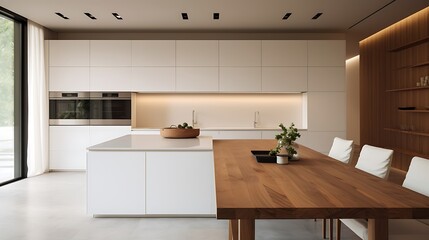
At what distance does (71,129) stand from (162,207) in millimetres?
3542

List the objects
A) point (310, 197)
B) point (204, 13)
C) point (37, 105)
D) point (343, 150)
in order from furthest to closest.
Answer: point (37, 105), point (204, 13), point (343, 150), point (310, 197)

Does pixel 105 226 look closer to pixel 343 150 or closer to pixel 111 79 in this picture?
pixel 343 150

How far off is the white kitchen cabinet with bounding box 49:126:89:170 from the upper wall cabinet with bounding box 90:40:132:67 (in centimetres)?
120

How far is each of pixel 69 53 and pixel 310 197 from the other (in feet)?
19.4

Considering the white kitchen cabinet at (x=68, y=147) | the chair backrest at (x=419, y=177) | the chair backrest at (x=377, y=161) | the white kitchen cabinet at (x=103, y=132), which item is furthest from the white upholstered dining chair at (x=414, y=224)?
the white kitchen cabinet at (x=68, y=147)

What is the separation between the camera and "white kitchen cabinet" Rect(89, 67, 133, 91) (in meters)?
6.36

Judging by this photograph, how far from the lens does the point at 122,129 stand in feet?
20.9

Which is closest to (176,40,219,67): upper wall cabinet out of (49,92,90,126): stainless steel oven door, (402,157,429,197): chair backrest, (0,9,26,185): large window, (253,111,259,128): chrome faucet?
(253,111,259,128): chrome faucet

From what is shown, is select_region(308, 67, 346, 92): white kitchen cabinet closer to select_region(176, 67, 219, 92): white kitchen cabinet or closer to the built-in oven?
select_region(176, 67, 219, 92): white kitchen cabinet

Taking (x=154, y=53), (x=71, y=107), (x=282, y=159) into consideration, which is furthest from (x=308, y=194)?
(x=71, y=107)

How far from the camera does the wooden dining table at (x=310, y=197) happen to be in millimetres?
1288

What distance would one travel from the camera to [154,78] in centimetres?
637

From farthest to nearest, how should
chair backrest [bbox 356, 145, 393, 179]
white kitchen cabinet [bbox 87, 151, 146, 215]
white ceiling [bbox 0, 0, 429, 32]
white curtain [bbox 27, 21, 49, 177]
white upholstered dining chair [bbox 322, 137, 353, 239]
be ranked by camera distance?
white curtain [bbox 27, 21, 49, 177], white ceiling [bbox 0, 0, 429, 32], white kitchen cabinet [bbox 87, 151, 146, 215], white upholstered dining chair [bbox 322, 137, 353, 239], chair backrest [bbox 356, 145, 393, 179]

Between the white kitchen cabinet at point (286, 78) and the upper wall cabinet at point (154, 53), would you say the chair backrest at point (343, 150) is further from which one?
the upper wall cabinet at point (154, 53)
